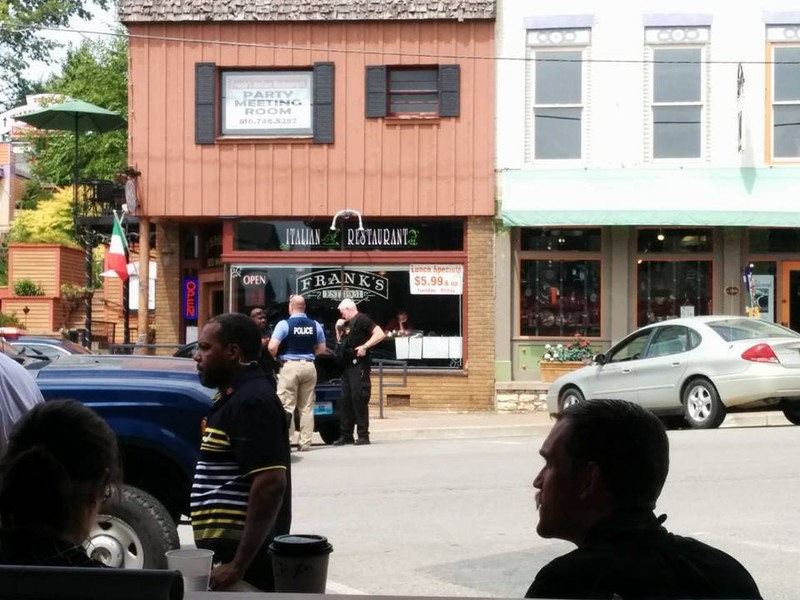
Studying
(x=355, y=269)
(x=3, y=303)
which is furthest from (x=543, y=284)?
(x=3, y=303)

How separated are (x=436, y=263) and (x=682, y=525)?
12.7 meters

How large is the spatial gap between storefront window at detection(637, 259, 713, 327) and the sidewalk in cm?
294

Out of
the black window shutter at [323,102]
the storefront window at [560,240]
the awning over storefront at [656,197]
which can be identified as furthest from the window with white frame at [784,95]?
the black window shutter at [323,102]

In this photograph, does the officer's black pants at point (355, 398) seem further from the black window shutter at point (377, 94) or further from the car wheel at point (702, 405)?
the black window shutter at point (377, 94)

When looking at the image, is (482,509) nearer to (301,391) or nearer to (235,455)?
(301,391)

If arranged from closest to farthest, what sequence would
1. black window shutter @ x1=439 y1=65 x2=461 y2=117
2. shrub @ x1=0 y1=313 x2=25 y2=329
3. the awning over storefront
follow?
the awning over storefront
black window shutter @ x1=439 y1=65 x2=461 y2=117
shrub @ x1=0 y1=313 x2=25 y2=329

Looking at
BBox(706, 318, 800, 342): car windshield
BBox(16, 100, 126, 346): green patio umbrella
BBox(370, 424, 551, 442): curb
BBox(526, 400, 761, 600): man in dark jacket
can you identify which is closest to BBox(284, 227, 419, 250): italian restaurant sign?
BBox(16, 100, 126, 346): green patio umbrella

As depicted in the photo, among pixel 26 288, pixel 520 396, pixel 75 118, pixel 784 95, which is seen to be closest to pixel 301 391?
pixel 520 396

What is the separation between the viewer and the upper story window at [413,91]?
71.9 ft

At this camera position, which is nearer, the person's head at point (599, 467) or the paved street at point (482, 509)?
the person's head at point (599, 467)

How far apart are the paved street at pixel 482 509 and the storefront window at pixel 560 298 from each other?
6630 mm

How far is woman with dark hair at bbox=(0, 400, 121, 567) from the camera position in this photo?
3.00 metres

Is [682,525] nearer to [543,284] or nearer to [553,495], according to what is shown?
[553,495]

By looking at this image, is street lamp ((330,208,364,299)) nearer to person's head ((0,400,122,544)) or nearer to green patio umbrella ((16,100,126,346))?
green patio umbrella ((16,100,126,346))
